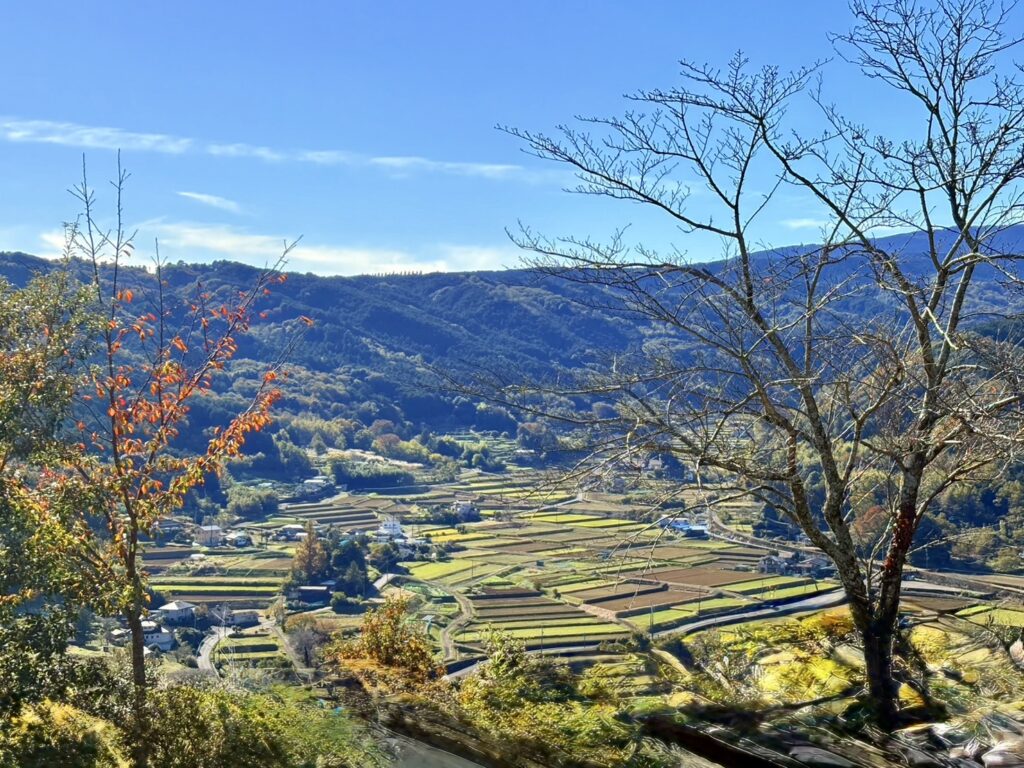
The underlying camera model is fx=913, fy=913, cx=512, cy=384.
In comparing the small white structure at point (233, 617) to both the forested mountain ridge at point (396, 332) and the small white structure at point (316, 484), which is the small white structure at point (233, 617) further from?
the forested mountain ridge at point (396, 332)

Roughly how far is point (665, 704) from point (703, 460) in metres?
1.29

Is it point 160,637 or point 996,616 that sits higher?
point 996,616

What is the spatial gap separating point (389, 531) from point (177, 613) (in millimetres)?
22948

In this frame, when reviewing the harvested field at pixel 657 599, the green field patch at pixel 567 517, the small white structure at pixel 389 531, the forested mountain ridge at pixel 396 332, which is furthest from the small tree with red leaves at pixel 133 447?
the forested mountain ridge at pixel 396 332

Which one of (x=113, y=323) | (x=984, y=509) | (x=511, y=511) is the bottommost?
(x=984, y=509)

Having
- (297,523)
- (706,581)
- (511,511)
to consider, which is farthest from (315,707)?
(297,523)

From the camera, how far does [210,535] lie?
171 ft

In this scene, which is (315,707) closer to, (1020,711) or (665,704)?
(665,704)

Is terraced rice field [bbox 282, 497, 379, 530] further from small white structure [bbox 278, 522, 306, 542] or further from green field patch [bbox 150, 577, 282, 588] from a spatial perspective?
green field patch [bbox 150, 577, 282, 588]

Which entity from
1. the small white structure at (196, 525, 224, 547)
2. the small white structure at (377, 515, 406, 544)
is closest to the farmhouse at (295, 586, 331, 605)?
the small white structure at (377, 515, 406, 544)

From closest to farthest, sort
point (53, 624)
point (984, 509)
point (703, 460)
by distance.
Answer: point (703, 460)
point (53, 624)
point (984, 509)

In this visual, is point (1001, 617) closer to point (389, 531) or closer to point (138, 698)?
point (138, 698)

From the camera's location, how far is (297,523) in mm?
58094

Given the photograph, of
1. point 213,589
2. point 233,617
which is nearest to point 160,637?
point 233,617
